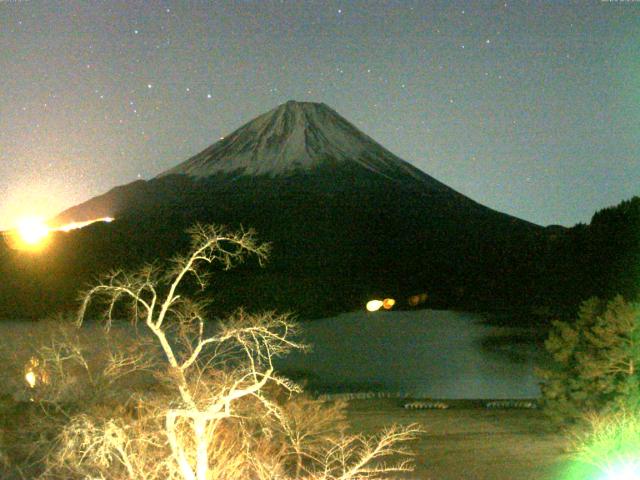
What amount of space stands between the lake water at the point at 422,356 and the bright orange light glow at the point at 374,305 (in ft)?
4.82

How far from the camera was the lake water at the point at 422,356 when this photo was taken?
22.8 meters

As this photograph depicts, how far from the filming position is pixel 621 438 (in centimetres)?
920

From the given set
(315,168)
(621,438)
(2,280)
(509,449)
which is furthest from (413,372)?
(315,168)

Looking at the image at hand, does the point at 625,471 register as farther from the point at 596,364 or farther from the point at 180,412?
the point at 180,412

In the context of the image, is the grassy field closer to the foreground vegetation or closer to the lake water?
the foreground vegetation

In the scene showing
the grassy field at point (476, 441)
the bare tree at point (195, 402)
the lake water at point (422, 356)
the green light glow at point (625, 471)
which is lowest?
the lake water at point (422, 356)

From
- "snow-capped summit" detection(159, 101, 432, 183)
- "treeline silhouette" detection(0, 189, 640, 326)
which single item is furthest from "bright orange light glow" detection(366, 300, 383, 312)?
"snow-capped summit" detection(159, 101, 432, 183)

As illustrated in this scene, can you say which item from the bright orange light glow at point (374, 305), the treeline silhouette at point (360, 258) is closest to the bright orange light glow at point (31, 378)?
the treeline silhouette at point (360, 258)

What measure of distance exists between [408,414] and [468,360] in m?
12.9

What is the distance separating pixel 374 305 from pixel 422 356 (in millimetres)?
14468

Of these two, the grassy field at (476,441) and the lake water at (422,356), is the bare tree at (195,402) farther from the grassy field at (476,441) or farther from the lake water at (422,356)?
the lake water at (422,356)

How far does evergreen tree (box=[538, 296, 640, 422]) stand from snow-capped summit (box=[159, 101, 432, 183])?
64.6 m

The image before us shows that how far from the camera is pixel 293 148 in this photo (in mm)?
82438

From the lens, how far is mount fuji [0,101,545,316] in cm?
4703
